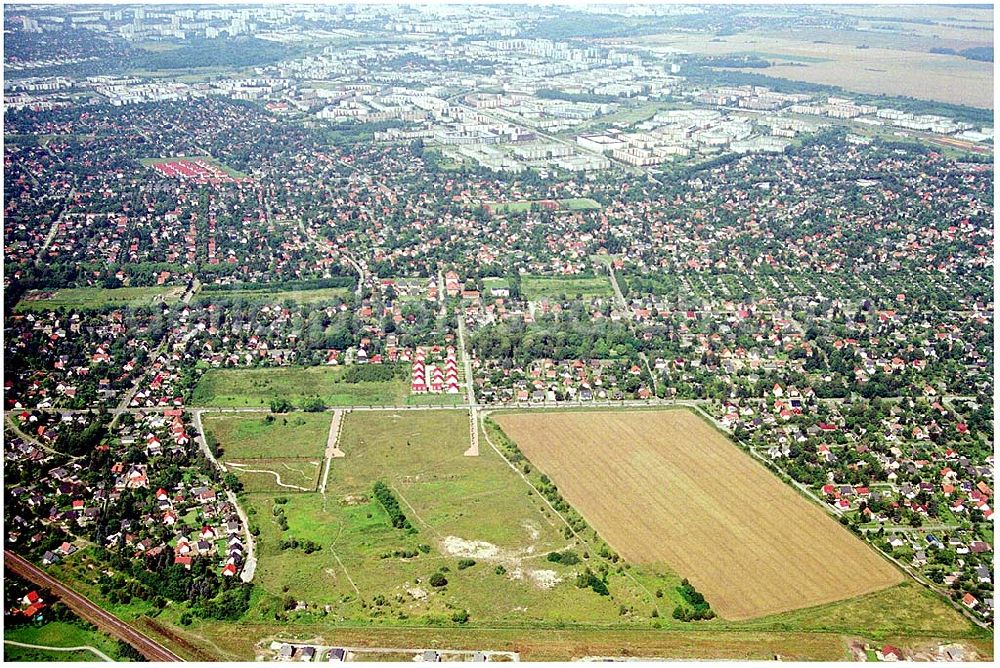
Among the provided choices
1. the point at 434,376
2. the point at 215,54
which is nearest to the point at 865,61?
the point at 215,54

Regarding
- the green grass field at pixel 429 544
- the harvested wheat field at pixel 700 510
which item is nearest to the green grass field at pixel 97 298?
the green grass field at pixel 429 544

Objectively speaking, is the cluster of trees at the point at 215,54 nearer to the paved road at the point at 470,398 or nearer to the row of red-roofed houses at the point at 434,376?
the paved road at the point at 470,398

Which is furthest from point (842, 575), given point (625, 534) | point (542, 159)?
point (542, 159)

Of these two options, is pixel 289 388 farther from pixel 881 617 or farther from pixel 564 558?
pixel 881 617

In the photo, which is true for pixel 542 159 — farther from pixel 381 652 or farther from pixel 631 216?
pixel 381 652

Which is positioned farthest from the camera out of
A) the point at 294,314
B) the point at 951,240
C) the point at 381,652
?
the point at 951,240

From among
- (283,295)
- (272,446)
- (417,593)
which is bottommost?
(283,295)

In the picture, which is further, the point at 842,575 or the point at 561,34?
the point at 561,34
